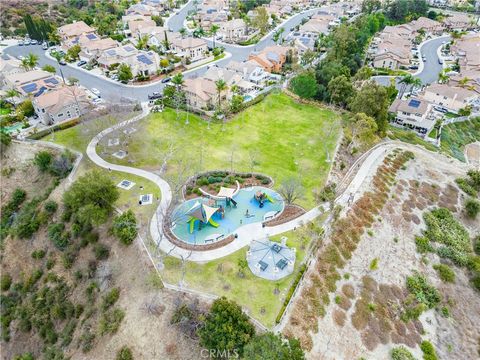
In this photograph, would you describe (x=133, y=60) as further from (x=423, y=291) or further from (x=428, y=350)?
(x=428, y=350)

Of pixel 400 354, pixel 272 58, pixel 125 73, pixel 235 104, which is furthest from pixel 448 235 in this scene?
pixel 125 73

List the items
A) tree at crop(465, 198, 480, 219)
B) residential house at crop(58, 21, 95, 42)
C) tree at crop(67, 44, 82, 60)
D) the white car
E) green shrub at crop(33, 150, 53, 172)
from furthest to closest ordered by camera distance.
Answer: residential house at crop(58, 21, 95, 42) < tree at crop(67, 44, 82, 60) < the white car < green shrub at crop(33, 150, 53, 172) < tree at crop(465, 198, 480, 219)

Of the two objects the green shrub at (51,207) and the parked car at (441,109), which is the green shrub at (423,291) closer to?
the green shrub at (51,207)

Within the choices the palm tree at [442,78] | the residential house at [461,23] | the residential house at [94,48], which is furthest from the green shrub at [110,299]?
the residential house at [461,23]

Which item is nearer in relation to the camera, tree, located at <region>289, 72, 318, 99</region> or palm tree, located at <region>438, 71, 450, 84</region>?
tree, located at <region>289, 72, 318, 99</region>

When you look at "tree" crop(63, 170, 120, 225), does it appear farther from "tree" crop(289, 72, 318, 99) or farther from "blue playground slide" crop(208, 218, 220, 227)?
"tree" crop(289, 72, 318, 99)

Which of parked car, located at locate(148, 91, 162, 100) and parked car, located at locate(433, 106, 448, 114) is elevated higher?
parked car, located at locate(148, 91, 162, 100)

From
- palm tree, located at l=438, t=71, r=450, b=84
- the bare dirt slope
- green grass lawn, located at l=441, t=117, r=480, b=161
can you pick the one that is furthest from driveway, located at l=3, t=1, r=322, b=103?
green grass lawn, located at l=441, t=117, r=480, b=161
